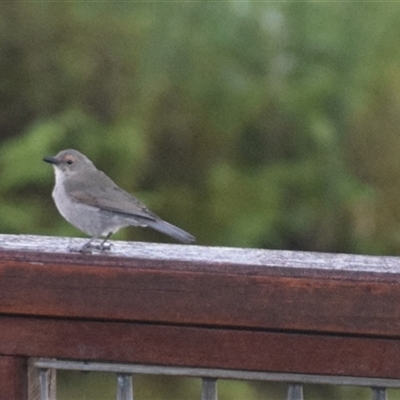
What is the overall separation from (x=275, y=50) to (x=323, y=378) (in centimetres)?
434

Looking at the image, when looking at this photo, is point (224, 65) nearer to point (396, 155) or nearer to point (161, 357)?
point (396, 155)

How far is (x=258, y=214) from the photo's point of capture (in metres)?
5.25

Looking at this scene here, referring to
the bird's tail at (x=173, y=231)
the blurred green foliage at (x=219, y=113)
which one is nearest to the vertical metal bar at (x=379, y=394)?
the bird's tail at (x=173, y=231)

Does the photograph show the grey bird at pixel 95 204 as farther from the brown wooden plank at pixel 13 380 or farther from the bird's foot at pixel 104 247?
the brown wooden plank at pixel 13 380

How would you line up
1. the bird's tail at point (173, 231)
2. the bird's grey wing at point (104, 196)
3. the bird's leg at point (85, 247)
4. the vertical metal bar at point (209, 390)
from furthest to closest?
the bird's grey wing at point (104, 196) → the bird's tail at point (173, 231) → the bird's leg at point (85, 247) → the vertical metal bar at point (209, 390)

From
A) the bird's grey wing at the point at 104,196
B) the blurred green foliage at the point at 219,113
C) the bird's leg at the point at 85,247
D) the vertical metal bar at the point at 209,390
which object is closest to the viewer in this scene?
the vertical metal bar at the point at 209,390

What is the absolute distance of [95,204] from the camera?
3.93 m

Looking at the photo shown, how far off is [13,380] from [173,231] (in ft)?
5.23

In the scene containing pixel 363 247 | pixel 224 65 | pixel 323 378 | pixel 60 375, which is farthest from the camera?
pixel 224 65

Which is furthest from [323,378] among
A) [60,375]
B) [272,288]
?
[60,375]

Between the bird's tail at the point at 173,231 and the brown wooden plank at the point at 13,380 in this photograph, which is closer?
the brown wooden plank at the point at 13,380

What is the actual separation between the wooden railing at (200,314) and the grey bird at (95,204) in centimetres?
194

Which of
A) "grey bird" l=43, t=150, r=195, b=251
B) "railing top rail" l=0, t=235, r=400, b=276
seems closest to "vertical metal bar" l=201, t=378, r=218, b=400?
"railing top rail" l=0, t=235, r=400, b=276

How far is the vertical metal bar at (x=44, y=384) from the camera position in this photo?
4.88 ft
